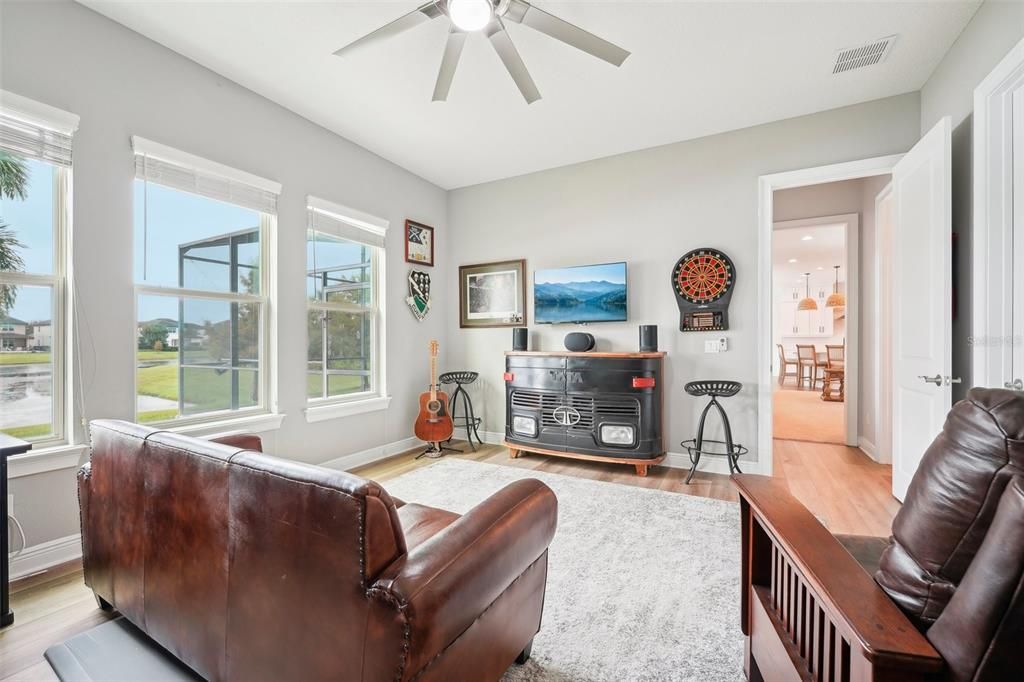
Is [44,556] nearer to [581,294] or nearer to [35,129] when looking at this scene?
[35,129]

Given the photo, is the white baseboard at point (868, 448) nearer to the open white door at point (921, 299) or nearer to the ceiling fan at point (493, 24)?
the open white door at point (921, 299)

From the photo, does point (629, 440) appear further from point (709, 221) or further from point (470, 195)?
point (470, 195)

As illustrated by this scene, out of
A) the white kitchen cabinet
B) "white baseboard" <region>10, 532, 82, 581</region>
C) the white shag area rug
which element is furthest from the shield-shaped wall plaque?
the white kitchen cabinet

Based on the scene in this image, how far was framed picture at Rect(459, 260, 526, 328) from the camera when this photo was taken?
4594 millimetres

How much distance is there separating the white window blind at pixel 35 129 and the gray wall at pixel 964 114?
4587mm

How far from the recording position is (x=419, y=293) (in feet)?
15.0

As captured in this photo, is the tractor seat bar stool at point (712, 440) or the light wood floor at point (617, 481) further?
the tractor seat bar stool at point (712, 440)

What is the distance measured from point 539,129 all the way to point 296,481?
343 cm

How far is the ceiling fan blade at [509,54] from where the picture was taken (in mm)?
2098

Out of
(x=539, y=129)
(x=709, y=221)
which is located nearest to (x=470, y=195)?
(x=539, y=129)

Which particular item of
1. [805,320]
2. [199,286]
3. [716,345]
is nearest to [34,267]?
[199,286]

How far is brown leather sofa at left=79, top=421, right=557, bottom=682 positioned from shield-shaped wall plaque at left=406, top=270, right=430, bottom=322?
3.03 metres

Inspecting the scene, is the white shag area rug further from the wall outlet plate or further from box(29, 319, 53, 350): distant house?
box(29, 319, 53, 350): distant house

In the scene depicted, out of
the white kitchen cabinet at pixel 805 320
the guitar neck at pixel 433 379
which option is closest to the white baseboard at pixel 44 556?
the guitar neck at pixel 433 379
